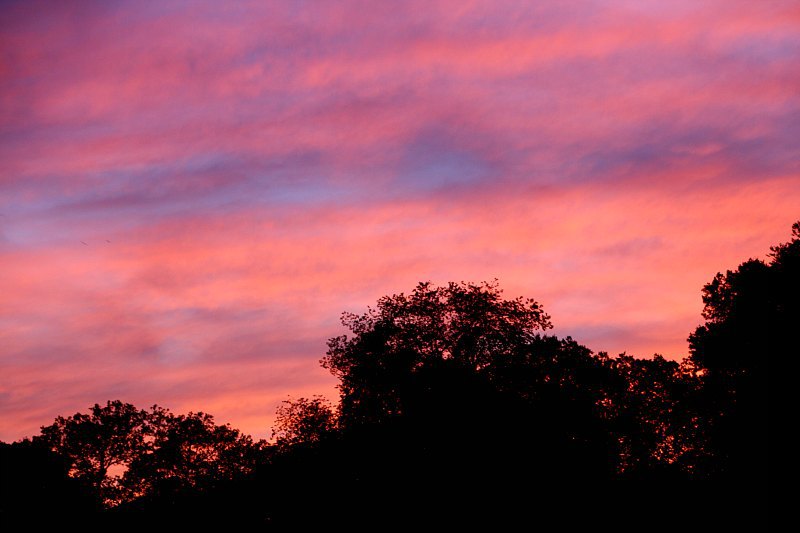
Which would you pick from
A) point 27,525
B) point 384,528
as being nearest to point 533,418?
point 384,528

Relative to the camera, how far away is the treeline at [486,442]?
1850 inches

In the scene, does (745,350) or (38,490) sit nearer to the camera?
(745,350)

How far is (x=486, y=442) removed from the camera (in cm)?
5050

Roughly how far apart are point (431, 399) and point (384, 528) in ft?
32.5

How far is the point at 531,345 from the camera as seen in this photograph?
5647 centimetres

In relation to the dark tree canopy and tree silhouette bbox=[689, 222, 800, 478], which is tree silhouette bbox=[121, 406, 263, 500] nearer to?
the dark tree canopy

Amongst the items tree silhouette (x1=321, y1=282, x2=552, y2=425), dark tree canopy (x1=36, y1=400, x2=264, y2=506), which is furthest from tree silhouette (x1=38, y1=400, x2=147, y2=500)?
tree silhouette (x1=321, y1=282, x2=552, y2=425)

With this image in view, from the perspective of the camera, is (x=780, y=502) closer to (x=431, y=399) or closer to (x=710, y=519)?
(x=710, y=519)

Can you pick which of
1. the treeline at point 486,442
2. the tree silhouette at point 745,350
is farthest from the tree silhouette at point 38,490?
the tree silhouette at point 745,350

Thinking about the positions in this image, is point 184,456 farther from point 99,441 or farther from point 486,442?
point 486,442

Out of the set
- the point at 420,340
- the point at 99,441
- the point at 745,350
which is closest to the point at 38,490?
the point at 99,441

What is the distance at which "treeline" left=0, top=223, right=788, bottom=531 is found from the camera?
47000 millimetres

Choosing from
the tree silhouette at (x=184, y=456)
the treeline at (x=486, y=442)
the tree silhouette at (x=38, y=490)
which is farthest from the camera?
the tree silhouette at (x=184, y=456)

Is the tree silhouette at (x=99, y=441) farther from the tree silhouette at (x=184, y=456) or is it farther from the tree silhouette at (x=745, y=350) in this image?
the tree silhouette at (x=745, y=350)
